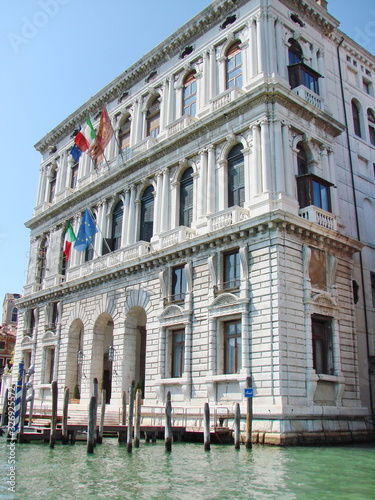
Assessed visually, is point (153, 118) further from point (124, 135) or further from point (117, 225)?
point (117, 225)

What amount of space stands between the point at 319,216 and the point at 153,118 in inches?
479

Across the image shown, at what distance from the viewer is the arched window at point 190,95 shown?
26.1 meters

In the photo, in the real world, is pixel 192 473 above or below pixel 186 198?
below

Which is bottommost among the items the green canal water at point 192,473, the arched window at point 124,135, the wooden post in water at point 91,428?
the green canal water at point 192,473

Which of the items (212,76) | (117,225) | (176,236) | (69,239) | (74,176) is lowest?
(176,236)

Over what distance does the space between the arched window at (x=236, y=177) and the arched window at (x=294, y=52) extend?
195 inches

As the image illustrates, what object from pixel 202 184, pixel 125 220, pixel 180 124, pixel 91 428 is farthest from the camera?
pixel 125 220

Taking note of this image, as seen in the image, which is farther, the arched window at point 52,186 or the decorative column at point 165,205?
the arched window at point 52,186

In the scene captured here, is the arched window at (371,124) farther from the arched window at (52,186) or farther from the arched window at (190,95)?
the arched window at (52,186)

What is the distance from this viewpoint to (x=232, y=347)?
19.9 metres

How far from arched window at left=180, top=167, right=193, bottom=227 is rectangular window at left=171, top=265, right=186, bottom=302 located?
90.1 inches

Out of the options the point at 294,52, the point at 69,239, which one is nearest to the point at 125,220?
the point at 69,239

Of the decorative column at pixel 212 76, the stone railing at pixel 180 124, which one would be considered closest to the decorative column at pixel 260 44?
the decorative column at pixel 212 76

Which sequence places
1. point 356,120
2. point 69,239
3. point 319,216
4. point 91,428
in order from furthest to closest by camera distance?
1. point 69,239
2. point 356,120
3. point 319,216
4. point 91,428
